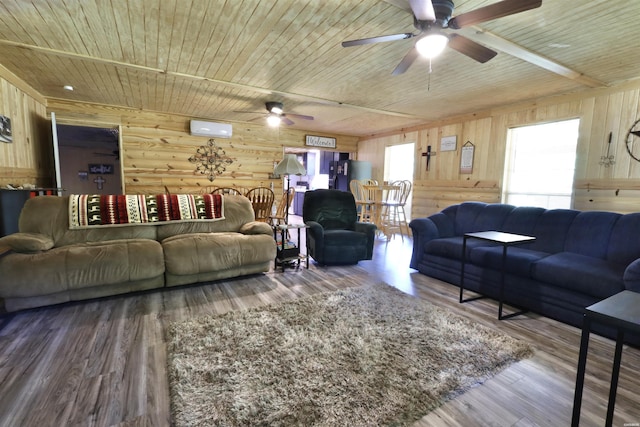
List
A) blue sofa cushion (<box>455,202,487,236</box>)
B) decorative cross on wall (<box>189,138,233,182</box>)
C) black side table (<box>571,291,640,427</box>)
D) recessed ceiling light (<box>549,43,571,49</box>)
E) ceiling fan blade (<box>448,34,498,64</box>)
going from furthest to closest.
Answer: decorative cross on wall (<box>189,138,233,182</box>) < blue sofa cushion (<box>455,202,487,236</box>) < recessed ceiling light (<box>549,43,571,49</box>) < ceiling fan blade (<box>448,34,498,64</box>) < black side table (<box>571,291,640,427</box>)

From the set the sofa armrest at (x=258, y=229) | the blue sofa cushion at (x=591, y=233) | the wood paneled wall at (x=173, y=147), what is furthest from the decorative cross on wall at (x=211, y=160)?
the blue sofa cushion at (x=591, y=233)

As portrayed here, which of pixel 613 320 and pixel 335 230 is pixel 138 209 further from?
pixel 613 320

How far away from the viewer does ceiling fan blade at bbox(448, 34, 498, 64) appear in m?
2.10

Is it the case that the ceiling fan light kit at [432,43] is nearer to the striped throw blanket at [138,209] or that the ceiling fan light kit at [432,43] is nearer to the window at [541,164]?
the striped throw blanket at [138,209]

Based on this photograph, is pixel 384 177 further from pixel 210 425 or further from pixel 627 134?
pixel 210 425

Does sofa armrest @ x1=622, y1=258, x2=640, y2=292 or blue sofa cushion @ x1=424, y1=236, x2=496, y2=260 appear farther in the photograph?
blue sofa cushion @ x1=424, y1=236, x2=496, y2=260

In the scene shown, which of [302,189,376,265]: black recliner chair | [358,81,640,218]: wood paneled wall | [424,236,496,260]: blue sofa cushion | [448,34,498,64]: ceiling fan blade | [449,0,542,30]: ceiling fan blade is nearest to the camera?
[449,0,542,30]: ceiling fan blade

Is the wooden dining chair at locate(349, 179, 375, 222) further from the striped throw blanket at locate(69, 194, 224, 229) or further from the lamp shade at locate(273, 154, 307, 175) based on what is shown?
the striped throw blanket at locate(69, 194, 224, 229)

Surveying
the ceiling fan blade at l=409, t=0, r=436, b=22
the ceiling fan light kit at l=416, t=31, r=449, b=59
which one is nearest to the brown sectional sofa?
the ceiling fan light kit at l=416, t=31, r=449, b=59

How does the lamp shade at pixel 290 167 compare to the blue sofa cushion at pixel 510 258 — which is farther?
the lamp shade at pixel 290 167

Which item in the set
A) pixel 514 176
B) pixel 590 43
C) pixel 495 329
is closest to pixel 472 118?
pixel 514 176

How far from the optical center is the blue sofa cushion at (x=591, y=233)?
266 centimetres

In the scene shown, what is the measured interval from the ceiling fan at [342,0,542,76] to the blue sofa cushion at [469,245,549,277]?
1.73 m

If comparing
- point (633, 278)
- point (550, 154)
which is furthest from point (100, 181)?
point (633, 278)
